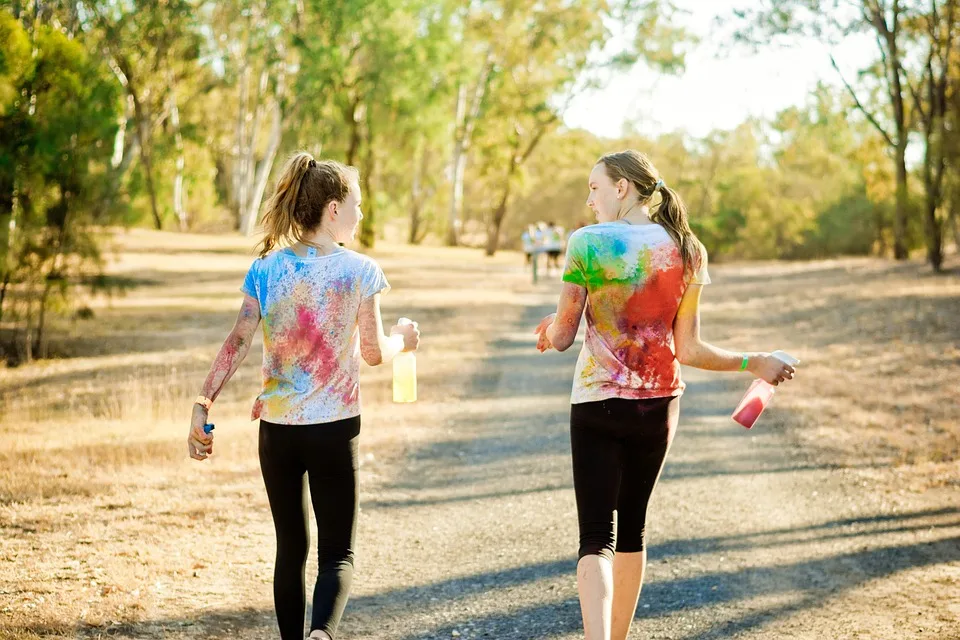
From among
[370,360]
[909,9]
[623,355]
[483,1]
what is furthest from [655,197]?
[483,1]

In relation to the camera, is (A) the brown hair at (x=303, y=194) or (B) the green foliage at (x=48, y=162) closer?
(A) the brown hair at (x=303, y=194)

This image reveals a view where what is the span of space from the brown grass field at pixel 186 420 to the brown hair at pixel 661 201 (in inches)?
110

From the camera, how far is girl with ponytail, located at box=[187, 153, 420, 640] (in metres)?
3.59

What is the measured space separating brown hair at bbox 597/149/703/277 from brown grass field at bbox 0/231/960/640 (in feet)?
9.20

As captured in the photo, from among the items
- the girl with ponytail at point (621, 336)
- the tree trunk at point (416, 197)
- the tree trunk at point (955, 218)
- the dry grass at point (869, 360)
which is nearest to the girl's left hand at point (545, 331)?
the girl with ponytail at point (621, 336)

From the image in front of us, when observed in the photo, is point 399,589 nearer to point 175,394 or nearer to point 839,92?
point 175,394

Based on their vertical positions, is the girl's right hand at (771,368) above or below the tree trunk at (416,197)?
below

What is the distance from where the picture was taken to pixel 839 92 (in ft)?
128

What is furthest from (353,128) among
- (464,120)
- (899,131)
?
(899,131)

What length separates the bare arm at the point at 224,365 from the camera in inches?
144

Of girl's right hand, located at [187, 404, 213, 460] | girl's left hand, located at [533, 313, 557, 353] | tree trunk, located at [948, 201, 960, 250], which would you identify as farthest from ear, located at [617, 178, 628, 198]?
tree trunk, located at [948, 201, 960, 250]

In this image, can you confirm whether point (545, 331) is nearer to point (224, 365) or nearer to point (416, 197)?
point (224, 365)

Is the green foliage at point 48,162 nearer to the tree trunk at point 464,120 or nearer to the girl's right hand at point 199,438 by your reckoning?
the girl's right hand at point 199,438

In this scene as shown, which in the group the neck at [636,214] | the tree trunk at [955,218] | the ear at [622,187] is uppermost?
the tree trunk at [955,218]
